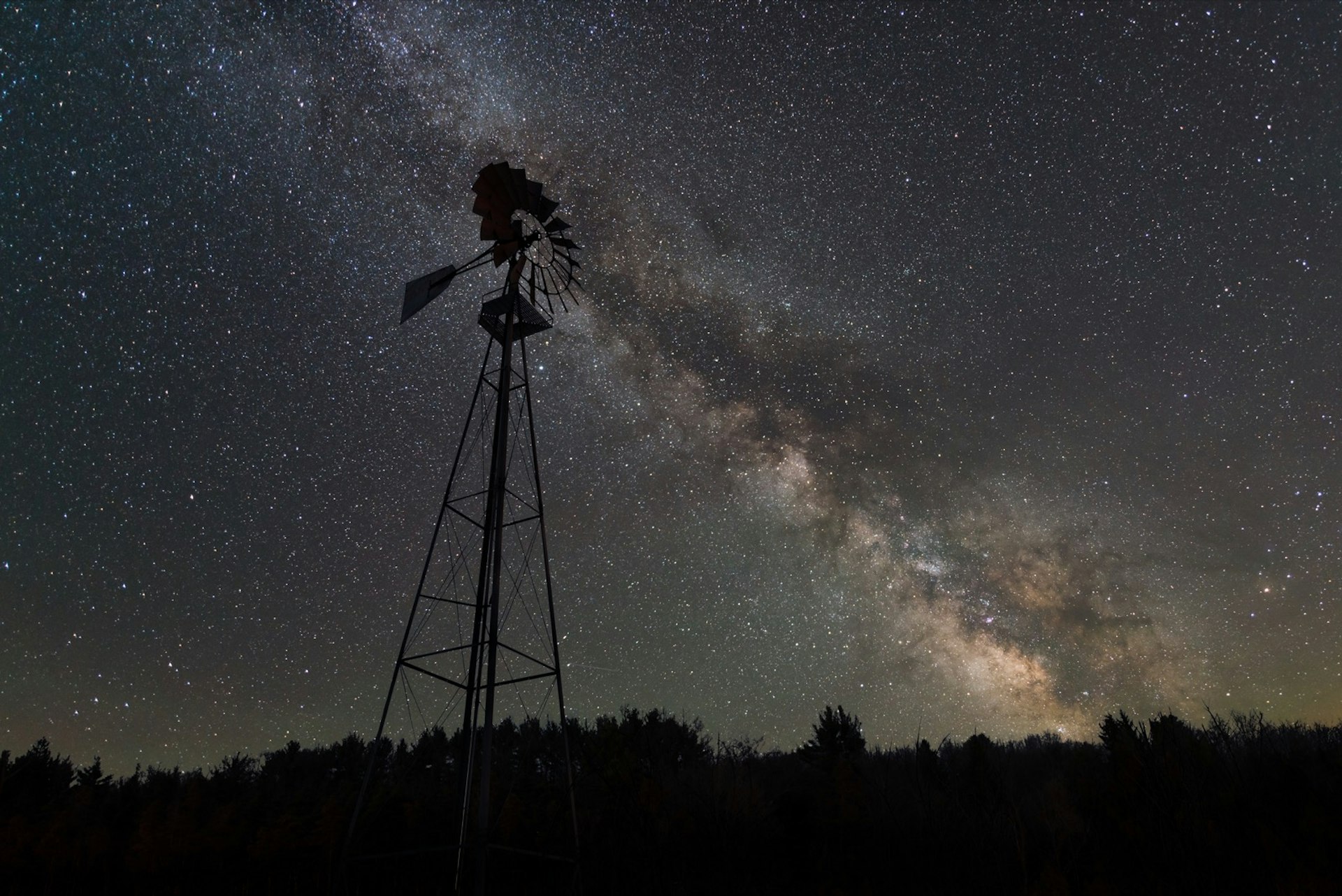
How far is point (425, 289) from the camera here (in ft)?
50.0

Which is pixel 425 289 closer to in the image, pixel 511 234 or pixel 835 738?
pixel 511 234

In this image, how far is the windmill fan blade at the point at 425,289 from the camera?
15.1 meters

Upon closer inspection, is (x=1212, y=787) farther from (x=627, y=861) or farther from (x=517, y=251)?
(x=517, y=251)

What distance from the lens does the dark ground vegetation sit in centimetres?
1528

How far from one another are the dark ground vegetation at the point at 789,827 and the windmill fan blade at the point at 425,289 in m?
9.78

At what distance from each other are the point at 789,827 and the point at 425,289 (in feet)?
52.0

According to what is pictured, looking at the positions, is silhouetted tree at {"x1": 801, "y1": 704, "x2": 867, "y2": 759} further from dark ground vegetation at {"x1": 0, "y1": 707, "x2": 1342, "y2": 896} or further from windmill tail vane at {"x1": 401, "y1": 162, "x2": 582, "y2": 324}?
windmill tail vane at {"x1": 401, "y1": 162, "x2": 582, "y2": 324}

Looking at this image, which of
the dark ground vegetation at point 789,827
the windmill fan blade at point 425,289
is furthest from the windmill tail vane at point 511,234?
the dark ground vegetation at point 789,827

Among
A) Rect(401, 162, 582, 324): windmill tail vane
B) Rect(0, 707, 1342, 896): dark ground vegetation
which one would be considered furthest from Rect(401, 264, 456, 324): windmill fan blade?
Rect(0, 707, 1342, 896): dark ground vegetation

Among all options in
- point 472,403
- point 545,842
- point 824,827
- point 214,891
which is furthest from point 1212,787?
point 214,891

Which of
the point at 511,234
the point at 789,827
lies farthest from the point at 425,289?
the point at 789,827

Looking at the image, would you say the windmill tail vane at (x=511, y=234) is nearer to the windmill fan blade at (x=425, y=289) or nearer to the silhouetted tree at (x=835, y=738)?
the windmill fan blade at (x=425, y=289)

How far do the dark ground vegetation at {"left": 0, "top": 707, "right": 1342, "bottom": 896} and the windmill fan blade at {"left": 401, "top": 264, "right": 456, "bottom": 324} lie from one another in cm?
978

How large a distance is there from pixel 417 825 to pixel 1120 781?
55.6 feet
